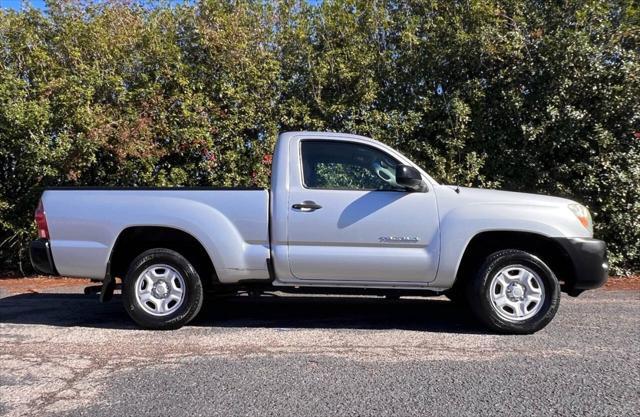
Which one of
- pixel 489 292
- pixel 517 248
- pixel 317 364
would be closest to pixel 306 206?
pixel 317 364

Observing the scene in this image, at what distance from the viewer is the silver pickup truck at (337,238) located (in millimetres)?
5645

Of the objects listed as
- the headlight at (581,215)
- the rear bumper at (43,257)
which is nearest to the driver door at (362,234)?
the headlight at (581,215)

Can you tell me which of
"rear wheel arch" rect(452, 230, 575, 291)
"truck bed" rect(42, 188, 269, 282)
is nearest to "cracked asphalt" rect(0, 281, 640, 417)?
"rear wheel arch" rect(452, 230, 575, 291)

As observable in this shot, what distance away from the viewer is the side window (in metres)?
5.83

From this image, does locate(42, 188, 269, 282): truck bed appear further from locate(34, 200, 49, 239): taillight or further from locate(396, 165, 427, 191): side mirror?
locate(396, 165, 427, 191): side mirror

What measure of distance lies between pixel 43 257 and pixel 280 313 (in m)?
2.56

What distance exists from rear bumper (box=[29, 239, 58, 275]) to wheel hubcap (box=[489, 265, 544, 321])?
4243 millimetres

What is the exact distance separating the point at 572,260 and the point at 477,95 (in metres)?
4.61

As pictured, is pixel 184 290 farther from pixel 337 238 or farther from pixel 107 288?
pixel 337 238

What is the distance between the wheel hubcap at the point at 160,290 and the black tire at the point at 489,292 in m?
2.82

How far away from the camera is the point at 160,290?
5859mm

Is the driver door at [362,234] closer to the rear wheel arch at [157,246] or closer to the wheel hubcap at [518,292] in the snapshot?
the wheel hubcap at [518,292]

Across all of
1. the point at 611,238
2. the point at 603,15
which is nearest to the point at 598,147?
the point at 611,238

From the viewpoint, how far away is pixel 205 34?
9711mm
